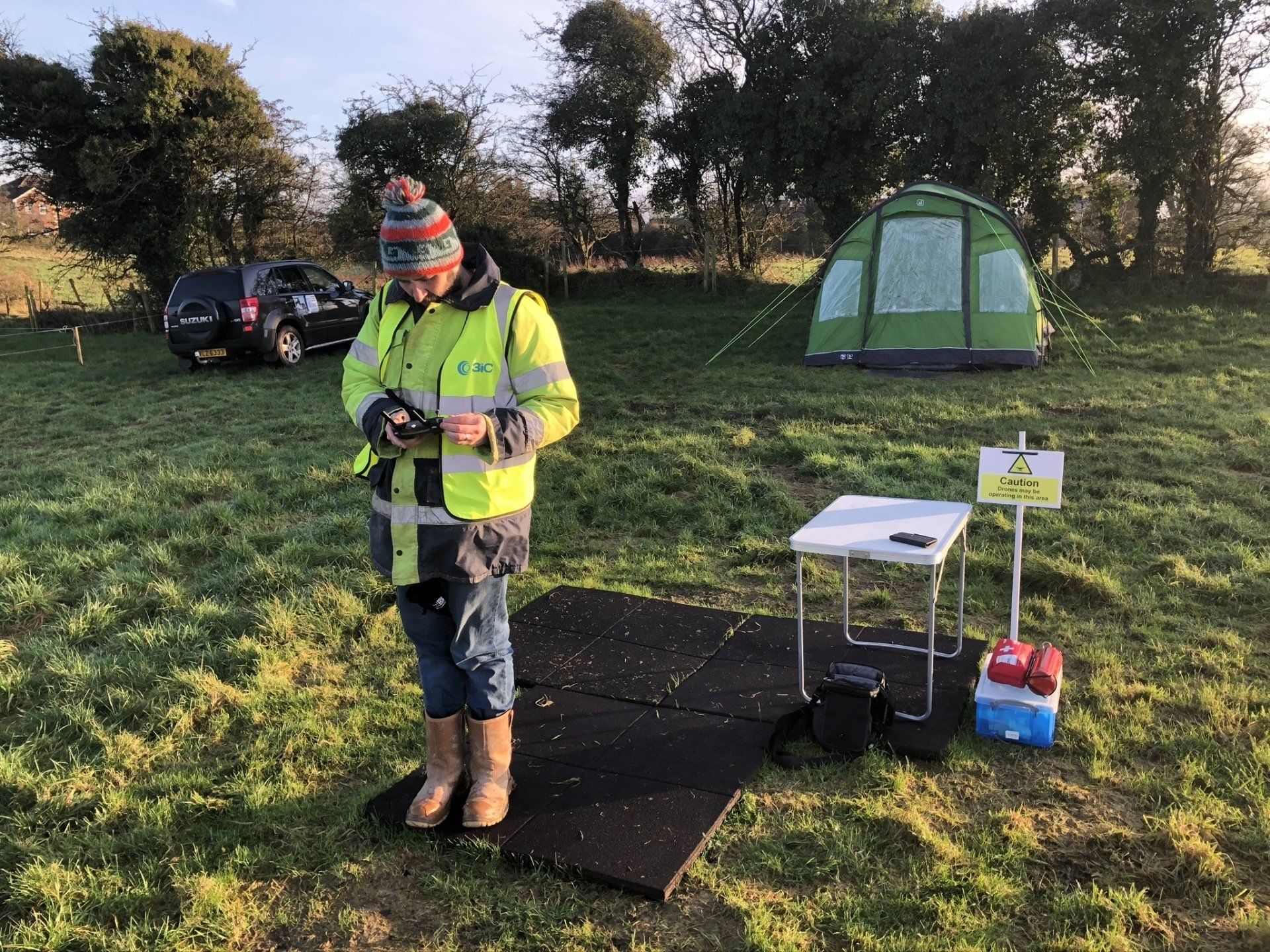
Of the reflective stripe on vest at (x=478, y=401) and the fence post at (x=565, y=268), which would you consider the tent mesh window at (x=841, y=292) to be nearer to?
the fence post at (x=565, y=268)

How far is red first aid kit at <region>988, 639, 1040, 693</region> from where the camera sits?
3031 millimetres

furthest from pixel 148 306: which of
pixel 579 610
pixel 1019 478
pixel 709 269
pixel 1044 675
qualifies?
pixel 1044 675

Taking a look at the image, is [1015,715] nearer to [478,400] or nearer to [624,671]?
[624,671]

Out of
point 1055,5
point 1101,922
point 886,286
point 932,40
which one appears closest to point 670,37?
point 932,40

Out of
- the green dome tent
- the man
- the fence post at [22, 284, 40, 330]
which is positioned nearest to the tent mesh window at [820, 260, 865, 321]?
the green dome tent

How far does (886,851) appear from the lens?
2.56m

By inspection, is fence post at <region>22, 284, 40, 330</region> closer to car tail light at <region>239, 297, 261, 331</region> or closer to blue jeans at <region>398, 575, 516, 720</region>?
car tail light at <region>239, 297, 261, 331</region>

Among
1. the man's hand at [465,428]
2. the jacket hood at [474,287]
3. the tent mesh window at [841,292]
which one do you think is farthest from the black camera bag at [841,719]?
the tent mesh window at [841,292]

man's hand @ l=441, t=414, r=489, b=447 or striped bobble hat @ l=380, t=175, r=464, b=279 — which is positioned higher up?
striped bobble hat @ l=380, t=175, r=464, b=279

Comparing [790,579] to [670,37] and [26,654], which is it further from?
[670,37]

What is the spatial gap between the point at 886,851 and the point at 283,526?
13.3ft

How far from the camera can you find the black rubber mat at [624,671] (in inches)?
138

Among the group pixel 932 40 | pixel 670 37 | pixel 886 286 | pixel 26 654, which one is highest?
pixel 670 37

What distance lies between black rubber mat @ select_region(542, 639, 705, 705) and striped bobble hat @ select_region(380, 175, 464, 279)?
5.98 ft
